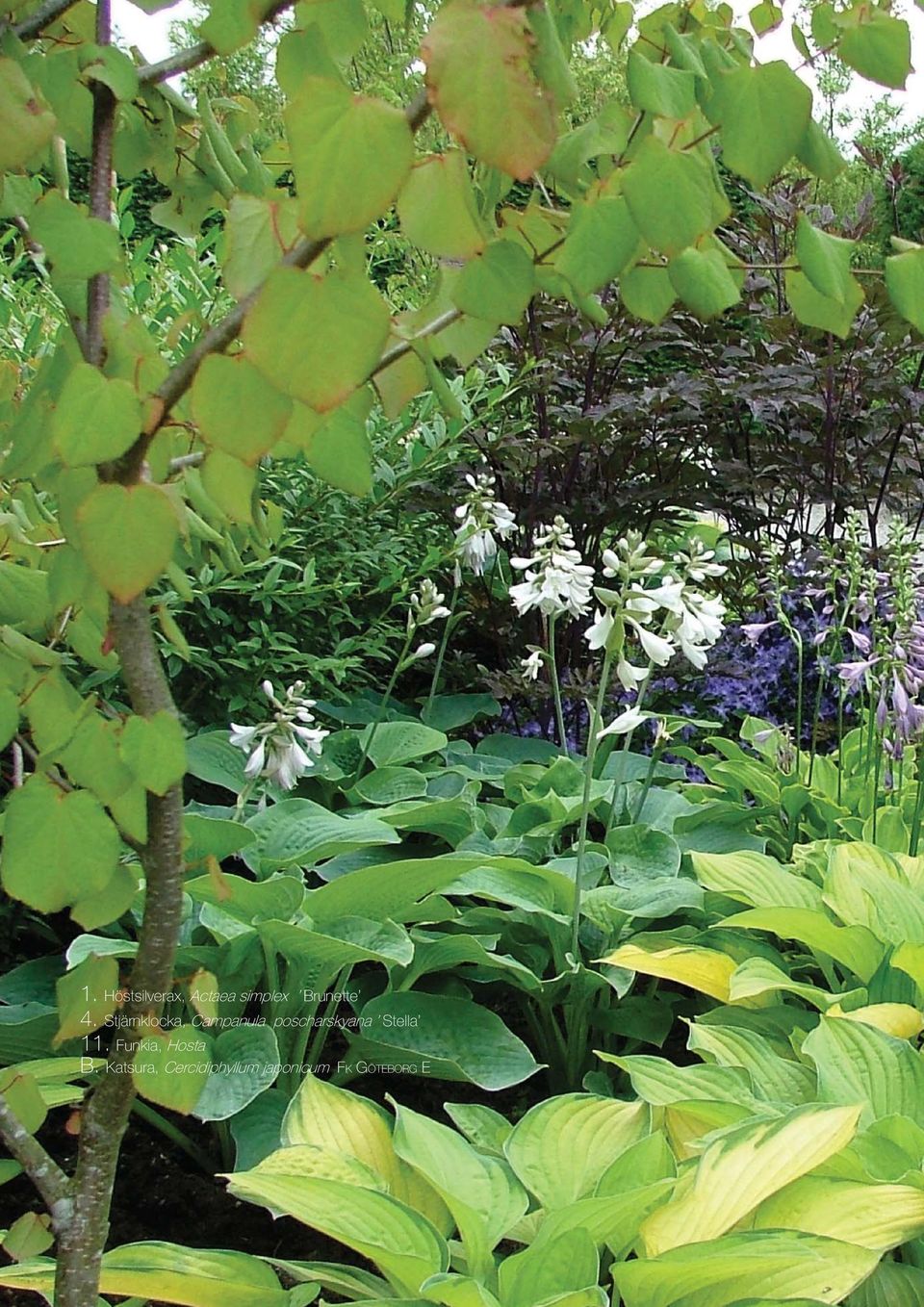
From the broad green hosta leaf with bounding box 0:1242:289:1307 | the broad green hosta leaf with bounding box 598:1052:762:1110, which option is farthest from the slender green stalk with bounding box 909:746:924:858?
the broad green hosta leaf with bounding box 0:1242:289:1307

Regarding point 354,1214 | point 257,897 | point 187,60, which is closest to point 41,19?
point 187,60

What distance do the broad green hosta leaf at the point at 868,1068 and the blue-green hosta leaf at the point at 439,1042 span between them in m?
0.50

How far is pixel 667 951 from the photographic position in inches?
79.3

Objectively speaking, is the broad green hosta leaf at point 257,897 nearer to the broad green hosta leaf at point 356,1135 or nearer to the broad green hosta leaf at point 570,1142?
the broad green hosta leaf at point 356,1135

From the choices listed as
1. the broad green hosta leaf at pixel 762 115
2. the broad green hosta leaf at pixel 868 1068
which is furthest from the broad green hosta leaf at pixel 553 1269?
the broad green hosta leaf at pixel 762 115

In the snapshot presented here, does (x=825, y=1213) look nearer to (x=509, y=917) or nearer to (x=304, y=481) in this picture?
(x=509, y=917)

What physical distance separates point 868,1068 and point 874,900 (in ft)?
1.47

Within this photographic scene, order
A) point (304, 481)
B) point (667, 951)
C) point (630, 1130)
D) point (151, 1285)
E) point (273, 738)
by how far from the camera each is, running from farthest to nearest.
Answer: point (304, 481) < point (273, 738) < point (667, 951) < point (630, 1130) < point (151, 1285)

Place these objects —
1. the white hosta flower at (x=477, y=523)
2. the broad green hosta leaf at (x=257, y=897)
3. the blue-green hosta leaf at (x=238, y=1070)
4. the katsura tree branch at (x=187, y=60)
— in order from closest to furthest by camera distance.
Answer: the katsura tree branch at (x=187, y=60) < the blue-green hosta leaf at (x=238, y=1070) < the broad green hosta leaf at (x=257, y=897) < the white hosta flower at (x=477, y=523)

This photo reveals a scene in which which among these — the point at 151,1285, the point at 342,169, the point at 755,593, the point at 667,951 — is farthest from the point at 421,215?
the point at 755,593

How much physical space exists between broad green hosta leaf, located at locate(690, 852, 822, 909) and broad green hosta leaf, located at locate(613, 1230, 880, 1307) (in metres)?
0.90

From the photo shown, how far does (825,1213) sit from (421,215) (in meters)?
1.33

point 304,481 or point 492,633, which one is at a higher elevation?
point 304,481

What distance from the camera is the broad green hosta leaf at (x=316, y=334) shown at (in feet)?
1.92
